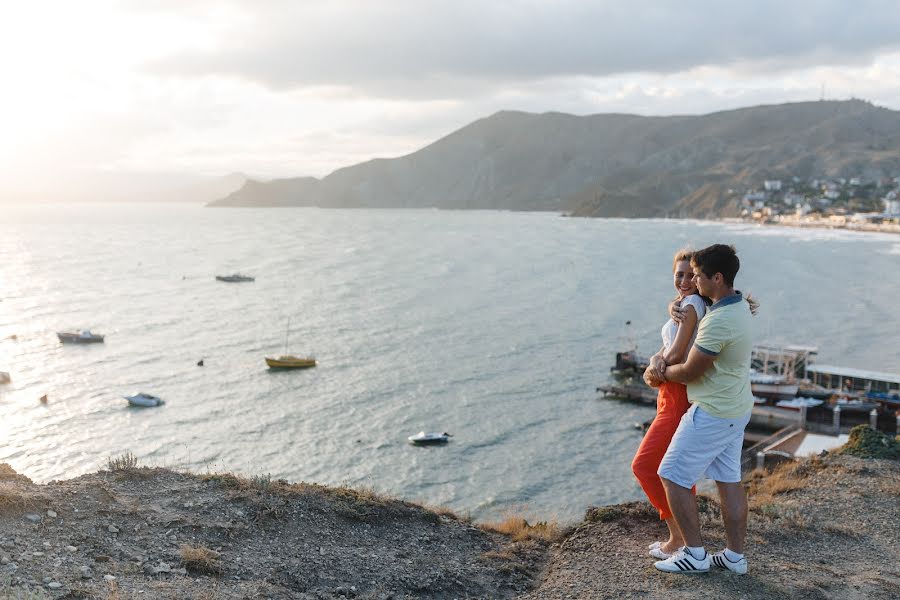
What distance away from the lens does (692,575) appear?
5301 mm

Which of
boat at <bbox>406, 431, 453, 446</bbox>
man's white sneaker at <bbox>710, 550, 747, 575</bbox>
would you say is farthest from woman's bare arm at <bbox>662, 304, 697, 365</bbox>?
boat at <bbox>406, 431, 453, 446</bbox>

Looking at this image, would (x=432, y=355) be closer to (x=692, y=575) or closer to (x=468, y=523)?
(x=468, y=523)

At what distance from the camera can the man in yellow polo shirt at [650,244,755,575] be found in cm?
481

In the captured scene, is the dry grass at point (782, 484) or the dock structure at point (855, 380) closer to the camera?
the dry grass at point (782, 484)

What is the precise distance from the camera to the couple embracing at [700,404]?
15.9 ft

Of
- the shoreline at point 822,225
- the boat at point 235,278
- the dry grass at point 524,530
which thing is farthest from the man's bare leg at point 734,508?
the shoreline at point 822,225

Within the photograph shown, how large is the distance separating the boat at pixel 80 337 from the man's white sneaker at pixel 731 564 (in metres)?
45.0

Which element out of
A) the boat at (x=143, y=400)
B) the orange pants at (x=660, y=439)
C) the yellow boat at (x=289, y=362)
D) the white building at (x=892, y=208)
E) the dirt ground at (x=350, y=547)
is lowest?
the boat at (x=143, y=400)

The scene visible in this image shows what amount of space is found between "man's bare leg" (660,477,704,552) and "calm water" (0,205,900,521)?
963 cm

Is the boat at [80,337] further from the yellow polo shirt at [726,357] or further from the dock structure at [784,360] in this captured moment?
the yellow polo shirt at [726,357]

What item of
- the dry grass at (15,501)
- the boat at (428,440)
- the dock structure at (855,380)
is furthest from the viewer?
the dock structure at (855,380)

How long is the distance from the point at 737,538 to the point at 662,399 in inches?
44.9

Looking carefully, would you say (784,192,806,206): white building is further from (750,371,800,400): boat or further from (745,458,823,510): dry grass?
(745,458,823,510): dry grass

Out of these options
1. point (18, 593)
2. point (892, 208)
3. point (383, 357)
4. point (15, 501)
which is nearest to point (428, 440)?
point (383, 357)
